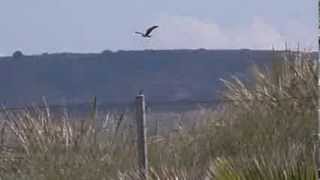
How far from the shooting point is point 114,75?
100ft

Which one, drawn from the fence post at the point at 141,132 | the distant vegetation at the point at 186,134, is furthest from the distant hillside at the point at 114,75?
the fence post at the point at 141,132

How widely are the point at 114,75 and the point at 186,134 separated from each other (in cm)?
1688

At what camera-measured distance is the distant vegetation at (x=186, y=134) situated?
502 inches

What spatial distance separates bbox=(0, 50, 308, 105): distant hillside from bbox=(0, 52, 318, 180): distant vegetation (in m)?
9.74

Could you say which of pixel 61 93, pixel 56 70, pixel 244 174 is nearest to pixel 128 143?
pixel 244 174

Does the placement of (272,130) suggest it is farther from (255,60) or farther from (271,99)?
(255,60)

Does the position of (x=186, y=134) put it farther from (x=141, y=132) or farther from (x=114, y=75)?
(x=114, y=75)

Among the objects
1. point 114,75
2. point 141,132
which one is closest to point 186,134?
point 141,132

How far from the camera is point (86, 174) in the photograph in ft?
42.2

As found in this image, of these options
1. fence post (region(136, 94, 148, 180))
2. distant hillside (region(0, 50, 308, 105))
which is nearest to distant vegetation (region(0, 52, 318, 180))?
fence post (region(136, 94, 148, 180))

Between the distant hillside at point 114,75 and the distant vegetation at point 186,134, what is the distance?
32.0 feet

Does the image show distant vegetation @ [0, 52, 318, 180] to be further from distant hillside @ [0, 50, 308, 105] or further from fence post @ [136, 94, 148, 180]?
distant hillside @ [0, 50, 308, 105]

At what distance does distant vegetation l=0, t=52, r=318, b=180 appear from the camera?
41.9 feet

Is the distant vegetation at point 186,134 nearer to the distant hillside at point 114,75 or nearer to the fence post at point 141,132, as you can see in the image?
the fence post at point 141,132
